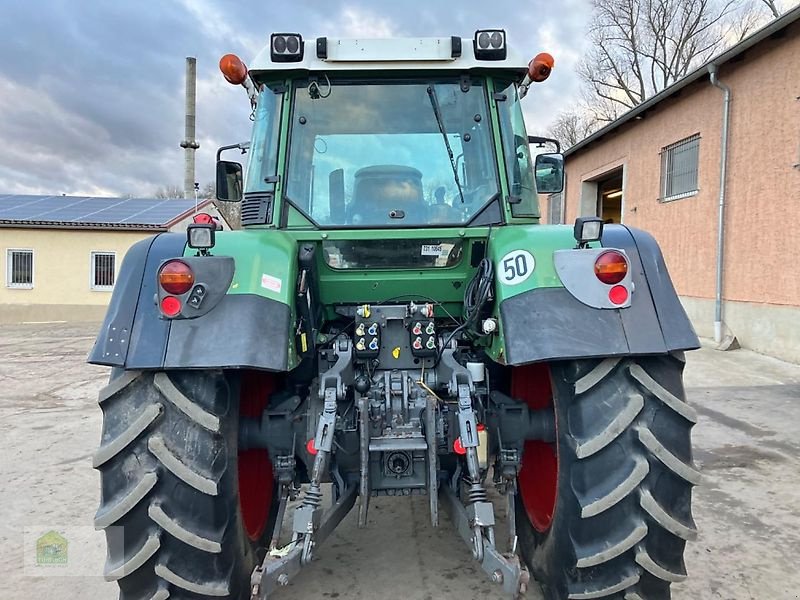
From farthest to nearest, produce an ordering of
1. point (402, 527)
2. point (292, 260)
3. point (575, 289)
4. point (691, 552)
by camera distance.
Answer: point (402, 527) → point (691, 552) → point (292, 260) → point (575, 289)

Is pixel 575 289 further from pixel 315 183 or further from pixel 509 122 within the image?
pixel 315 183

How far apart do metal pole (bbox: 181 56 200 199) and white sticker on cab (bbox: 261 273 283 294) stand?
1789 centimetres

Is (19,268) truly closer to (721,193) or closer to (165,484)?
(721,193)

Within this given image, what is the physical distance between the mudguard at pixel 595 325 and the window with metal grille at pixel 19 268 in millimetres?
20007

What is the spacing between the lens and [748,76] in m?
9.72

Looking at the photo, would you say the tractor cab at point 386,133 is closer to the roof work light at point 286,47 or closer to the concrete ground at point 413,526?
the roof work light at point 286,47

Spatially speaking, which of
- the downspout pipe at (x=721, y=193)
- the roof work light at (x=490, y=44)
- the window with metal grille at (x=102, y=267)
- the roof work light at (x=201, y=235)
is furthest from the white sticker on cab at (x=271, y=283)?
the window with metal grille at (x=102, y=267)

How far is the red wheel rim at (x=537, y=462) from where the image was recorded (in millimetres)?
2836

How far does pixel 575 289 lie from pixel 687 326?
0.43 m

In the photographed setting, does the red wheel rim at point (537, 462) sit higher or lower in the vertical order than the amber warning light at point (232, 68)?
lower

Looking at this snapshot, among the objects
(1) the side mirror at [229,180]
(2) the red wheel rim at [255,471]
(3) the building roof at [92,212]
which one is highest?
(3) the building roof at [92,212]

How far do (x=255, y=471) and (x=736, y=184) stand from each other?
972 centimetres

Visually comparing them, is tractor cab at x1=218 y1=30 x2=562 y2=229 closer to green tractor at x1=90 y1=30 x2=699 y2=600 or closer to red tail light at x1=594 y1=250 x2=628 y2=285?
green tractor at x1=90 y1=30 x2=699 y2=600

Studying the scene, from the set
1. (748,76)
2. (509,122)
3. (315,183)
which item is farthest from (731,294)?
(315,183)
